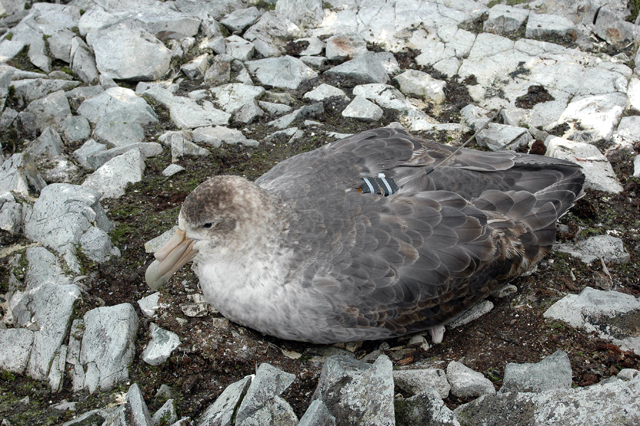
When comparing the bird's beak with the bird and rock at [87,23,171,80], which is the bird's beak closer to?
the bird

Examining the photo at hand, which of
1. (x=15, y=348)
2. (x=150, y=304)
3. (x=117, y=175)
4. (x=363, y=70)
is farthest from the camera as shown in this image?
(x=363, y=70)

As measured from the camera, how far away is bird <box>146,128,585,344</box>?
3678 mm

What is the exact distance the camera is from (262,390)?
3.09 meters

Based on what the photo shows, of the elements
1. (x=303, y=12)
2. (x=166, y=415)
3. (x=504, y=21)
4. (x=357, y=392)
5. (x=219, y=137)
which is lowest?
(x=166, y=415)

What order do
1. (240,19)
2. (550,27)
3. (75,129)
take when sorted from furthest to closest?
1. (240,19)
2. (550,27)
3. (75,129)

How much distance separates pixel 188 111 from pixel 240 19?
2.11 metres

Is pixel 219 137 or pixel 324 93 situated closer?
pixel 219 137

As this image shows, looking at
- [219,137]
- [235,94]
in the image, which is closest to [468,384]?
[219,137]

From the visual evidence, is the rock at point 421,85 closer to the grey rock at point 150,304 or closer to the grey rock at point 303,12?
the grey rock at point 303,12

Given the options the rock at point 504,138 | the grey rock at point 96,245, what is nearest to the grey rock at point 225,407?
the grey rock at point 96,245

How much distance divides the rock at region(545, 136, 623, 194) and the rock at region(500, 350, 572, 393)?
8.40ft

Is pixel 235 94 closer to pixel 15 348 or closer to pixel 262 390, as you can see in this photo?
pixel 15 348

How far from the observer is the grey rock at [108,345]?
140 inches

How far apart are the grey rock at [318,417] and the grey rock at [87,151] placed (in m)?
3.92
